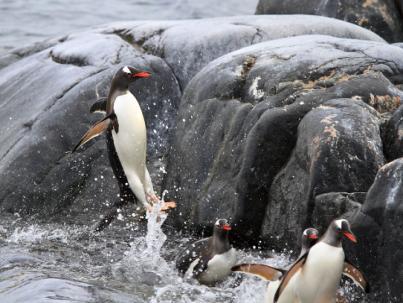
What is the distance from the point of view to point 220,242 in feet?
23.7

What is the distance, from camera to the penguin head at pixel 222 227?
7.10 m

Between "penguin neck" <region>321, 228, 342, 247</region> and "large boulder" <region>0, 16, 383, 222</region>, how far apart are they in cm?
344

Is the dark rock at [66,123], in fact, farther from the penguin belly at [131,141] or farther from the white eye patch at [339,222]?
the white eye patch at [339,222]

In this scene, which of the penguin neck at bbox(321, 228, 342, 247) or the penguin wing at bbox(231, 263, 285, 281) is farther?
the penguin wing at bbox(231, 263, 285, 281)

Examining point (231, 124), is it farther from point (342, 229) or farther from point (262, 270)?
point (342, 229)

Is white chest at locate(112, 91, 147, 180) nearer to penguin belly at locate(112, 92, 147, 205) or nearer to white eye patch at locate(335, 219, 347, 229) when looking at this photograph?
penguin belly at locate(112, 92, 147, 205)

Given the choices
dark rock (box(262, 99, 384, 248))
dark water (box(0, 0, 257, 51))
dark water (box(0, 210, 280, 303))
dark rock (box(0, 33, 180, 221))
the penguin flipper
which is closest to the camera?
dark water (box(0, 210, 280, 303))

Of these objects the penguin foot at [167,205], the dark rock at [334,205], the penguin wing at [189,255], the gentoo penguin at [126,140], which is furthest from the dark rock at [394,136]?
the gentoo penguin at [126,140]

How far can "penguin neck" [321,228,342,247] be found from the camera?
5.89m

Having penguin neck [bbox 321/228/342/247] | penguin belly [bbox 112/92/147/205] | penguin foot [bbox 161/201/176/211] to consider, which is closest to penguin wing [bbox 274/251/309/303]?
penguin neck [bbox 321/228/342/247]

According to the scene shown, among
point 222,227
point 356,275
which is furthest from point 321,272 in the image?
point 222,227

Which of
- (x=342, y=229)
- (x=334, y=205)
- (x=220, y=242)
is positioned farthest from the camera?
(x=220, y=242)

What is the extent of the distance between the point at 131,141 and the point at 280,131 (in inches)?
67.9

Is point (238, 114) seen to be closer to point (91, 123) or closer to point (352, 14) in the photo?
point (91, 123)
